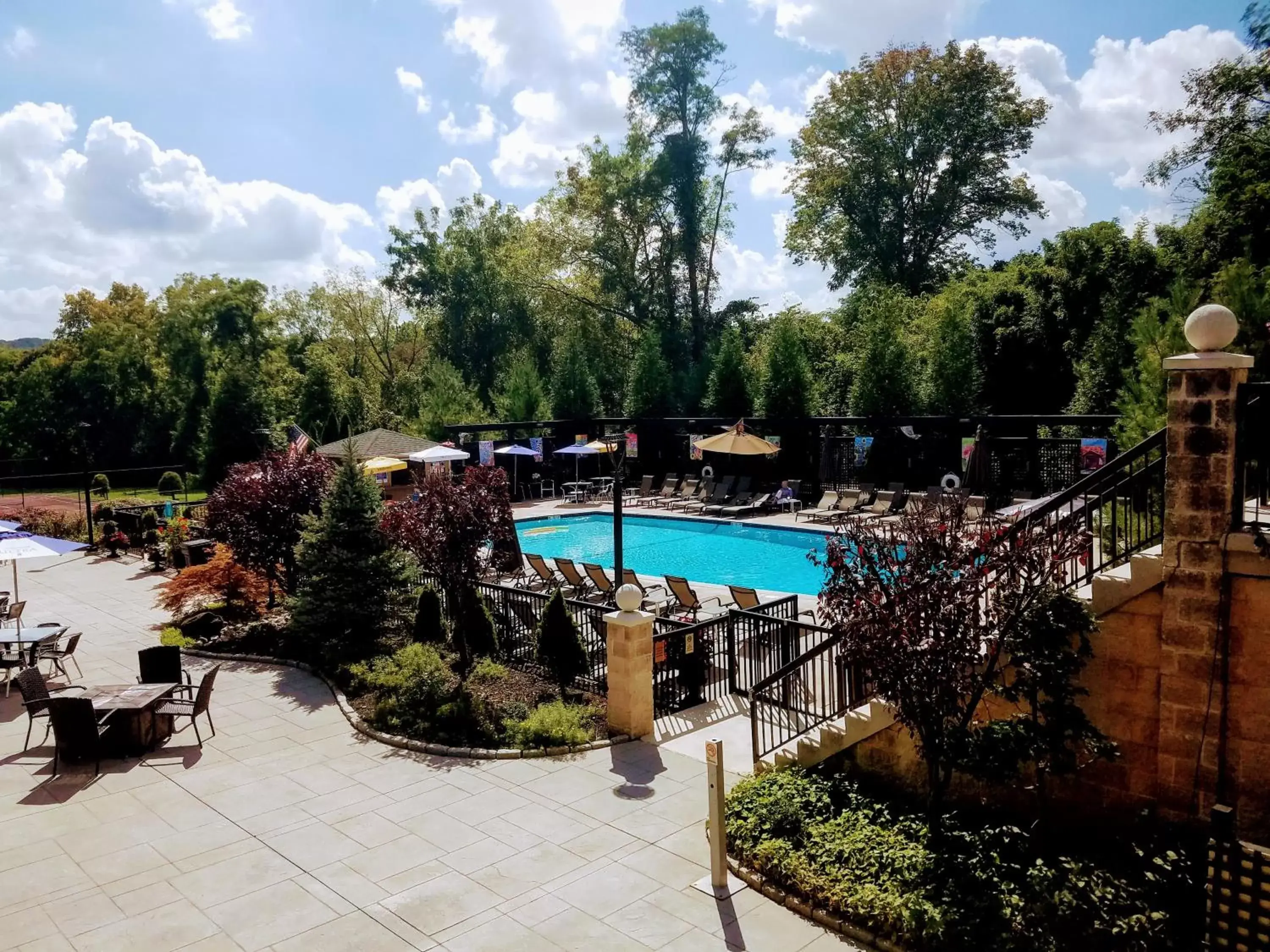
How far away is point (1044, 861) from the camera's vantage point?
582 cm

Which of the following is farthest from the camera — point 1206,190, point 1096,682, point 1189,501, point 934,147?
point 934,147

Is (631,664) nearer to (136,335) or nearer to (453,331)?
(453,331)

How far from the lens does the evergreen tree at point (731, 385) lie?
91.4 ft

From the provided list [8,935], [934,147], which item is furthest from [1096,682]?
[934,147]

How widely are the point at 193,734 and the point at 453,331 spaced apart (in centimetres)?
3711

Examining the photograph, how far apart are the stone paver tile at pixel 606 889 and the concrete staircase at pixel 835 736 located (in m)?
1.81

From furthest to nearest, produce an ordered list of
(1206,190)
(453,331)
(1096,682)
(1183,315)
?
(453,331) < (1206,190) < (1183,315) < (1096,682)

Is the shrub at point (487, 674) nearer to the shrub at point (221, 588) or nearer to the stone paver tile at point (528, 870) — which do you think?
the stone paver tile at point (528, 870)

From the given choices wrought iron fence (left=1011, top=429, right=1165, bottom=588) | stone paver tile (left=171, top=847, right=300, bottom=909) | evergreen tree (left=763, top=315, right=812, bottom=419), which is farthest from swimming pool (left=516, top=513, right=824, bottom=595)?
stone paver tile (left=171, top=847, right=300, bottom=909)

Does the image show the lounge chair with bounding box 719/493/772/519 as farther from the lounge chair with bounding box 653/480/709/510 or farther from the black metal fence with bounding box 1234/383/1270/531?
the black metal fence with bounding box 1234/383/1270/531

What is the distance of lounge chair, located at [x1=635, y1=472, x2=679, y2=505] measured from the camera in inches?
1009

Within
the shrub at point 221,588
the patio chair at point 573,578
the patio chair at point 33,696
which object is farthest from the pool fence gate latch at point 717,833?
the shrub at point 221,588

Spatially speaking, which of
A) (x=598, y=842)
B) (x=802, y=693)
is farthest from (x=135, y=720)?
(x=802, y=693)

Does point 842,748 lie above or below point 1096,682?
below
